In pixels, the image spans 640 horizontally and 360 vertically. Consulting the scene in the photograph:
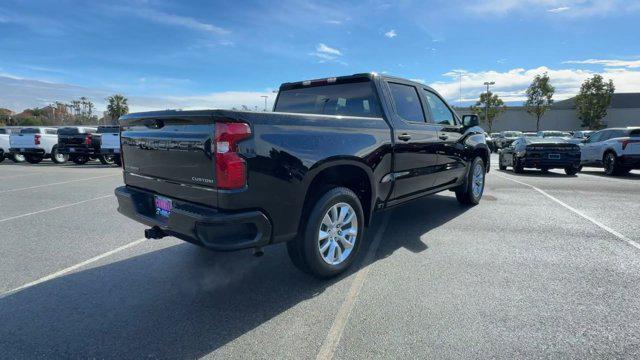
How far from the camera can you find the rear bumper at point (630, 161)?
11.8 m

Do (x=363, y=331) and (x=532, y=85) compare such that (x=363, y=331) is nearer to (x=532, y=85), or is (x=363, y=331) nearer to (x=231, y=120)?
(x=231, y=120)

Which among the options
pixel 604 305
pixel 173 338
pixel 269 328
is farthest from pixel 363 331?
pixel 604 305

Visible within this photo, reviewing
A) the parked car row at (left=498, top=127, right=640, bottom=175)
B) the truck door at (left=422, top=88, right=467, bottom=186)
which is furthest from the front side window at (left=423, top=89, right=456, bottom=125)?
the parked car row at (left=498, top=127, right=640, bottom=175)

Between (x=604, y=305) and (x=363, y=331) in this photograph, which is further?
(x=604, y=305)

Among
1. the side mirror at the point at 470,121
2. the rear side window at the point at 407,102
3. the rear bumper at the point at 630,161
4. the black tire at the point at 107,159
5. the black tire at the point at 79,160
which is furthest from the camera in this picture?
the black tire at the point at 79,160

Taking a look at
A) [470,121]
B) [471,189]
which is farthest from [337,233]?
[471,189]

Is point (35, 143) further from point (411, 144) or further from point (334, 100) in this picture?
point (411, 144)

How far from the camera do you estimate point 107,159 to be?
19.3 metres

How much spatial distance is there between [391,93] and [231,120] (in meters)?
2.40

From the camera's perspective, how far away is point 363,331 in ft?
8.91

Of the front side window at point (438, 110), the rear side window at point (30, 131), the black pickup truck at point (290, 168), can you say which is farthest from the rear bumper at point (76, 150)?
the front side window at point (438, 110)

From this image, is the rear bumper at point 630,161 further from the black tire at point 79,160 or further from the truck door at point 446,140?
the black tire at point 79,160

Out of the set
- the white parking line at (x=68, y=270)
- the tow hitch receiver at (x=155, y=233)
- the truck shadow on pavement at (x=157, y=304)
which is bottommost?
the truck shadow on pavement at (x=157, y=304)

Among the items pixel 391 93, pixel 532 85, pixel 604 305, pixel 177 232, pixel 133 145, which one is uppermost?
pixel 532 85
